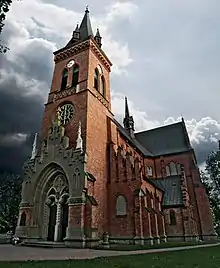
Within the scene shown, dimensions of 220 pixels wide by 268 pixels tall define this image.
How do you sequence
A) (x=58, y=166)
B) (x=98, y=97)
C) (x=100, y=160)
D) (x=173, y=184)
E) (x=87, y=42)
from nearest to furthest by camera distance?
(x=58, y=166) → (x=100, y=160) → (x=98, y=97) → (x=87, y=42) → (x=173, y=184)

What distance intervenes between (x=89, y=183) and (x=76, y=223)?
3.58 m

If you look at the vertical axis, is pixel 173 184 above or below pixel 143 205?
above

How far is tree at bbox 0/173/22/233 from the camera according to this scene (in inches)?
1691

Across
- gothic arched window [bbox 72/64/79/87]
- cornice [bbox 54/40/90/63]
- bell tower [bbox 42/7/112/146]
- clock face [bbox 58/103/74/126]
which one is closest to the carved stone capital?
bell tower [bbox 42/7/112/146]

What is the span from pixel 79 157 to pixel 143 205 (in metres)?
7.50

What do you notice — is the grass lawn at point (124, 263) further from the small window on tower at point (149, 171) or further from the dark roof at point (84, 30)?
the dark roof at point (84, 30)

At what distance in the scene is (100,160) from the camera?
25.5 m

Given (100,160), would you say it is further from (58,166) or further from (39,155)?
(39,155)

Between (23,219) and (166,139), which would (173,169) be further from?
(23,219)

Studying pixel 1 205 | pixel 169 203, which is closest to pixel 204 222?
pixel 169 203

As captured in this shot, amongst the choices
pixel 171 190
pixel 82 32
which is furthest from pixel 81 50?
pixel 171 190

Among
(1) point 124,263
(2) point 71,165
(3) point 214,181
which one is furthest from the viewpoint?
(3) point 214,181

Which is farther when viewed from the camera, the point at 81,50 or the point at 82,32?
the point at 82,32

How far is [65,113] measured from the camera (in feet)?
93.0
